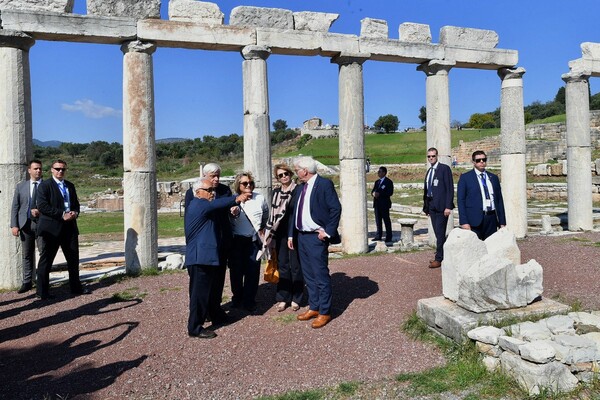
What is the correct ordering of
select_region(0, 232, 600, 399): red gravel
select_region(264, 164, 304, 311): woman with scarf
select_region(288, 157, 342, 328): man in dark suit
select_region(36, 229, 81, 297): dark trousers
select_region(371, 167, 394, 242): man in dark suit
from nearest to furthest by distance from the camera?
select_region(0, 232, 600, 399): red gravel → select_region(288, 157, 342, 328): man in dark suit → select_region(264, 164, 304, 311): woman with scarf → select_region(36, 229, 81, 297): dark trousers → select_region(371, 167, 394, 242): man in dark suit

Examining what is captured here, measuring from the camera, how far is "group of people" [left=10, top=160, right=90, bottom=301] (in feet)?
23.4

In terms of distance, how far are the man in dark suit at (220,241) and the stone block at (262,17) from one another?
5011 mm

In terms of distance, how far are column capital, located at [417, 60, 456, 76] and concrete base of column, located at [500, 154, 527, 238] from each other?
2.68 metres

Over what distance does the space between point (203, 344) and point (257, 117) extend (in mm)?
5617

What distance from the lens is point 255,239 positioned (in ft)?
21.1

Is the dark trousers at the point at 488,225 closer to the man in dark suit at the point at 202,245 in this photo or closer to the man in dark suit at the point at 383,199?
the man in dark suit at the point at 202,245

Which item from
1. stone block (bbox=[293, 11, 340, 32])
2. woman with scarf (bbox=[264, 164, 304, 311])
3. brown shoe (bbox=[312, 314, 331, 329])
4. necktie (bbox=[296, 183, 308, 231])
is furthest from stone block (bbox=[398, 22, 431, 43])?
brown shoe (bbox=[312, 314, 331, 329])

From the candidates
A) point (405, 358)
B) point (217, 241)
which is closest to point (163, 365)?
point (217, 241)

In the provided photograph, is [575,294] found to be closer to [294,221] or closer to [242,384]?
[294,221]

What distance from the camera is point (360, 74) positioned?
10617 mm

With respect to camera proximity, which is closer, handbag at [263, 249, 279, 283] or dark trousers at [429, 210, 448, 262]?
handbag at [263, 249, 279, 283]

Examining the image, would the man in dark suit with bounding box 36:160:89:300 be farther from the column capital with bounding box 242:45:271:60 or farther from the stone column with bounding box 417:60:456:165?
the stone column with bounding box 417:60:456:165

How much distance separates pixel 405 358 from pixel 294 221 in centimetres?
214

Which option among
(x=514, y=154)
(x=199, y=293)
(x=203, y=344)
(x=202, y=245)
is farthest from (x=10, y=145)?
(x=514, y=154)
